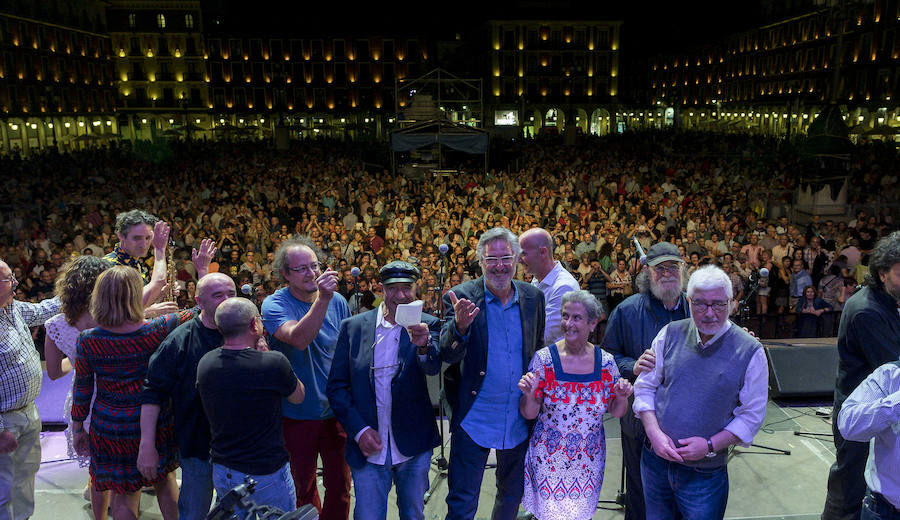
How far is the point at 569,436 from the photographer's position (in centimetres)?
298

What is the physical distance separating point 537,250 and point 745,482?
216 centimetres

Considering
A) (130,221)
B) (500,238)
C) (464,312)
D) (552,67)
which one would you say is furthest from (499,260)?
(552,67)

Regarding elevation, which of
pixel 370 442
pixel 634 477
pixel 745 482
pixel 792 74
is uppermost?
pixel 792 74

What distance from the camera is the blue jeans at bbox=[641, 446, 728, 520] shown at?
9.23ft

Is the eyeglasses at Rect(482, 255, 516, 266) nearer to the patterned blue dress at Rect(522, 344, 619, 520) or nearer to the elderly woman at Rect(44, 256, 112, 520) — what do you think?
the patterned blue dress at Rect(522, 344, 619, 520)

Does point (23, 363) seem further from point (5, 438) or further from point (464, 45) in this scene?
point (464, 45)

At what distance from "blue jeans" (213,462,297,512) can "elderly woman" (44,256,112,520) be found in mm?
917

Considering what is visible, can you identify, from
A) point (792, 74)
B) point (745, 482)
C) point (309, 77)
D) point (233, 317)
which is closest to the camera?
point (233, 317)

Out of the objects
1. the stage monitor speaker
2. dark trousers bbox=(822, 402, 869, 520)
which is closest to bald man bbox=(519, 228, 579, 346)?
dark trousers bbox=(822, 402, 869, 520)

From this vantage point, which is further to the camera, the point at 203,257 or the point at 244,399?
the point at 203,257

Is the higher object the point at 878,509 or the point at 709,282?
the point at 709,282

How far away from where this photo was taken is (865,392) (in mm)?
2387

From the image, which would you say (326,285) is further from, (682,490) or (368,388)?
(682,490)

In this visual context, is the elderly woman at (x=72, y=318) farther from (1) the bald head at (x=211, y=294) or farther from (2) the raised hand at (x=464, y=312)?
(2) the raised hand at (x=464, y=312)
